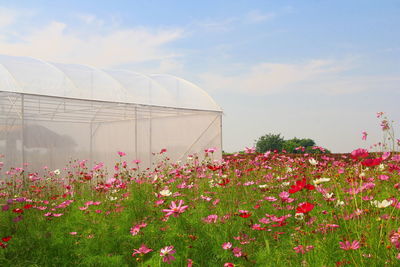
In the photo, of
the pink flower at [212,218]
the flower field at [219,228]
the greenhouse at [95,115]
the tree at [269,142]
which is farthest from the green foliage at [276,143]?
the pink flower at [212,218]

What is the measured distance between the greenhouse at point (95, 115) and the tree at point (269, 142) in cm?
528

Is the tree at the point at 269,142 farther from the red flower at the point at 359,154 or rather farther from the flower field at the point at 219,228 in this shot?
the red flower at the point at 359,154

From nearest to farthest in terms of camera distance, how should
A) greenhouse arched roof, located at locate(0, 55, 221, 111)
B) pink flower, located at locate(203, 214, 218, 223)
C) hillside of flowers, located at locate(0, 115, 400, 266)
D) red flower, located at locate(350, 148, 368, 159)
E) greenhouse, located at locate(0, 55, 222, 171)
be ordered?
1. red flower, located at locate(350, 148, 368, 159)
2. hillside of flowers, located at locate(0, 115, 400, 266)
3. pink flower, located at locate(203, 214, 218, 223)
4. greenhouse, located at locate(0, 55, 222, 171)
5. greenhouse arched roof, located at locate(0, 55, 221, 111)

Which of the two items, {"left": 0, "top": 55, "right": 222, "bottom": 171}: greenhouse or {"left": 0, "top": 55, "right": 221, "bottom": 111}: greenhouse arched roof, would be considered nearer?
{"left": 0, "top": 55, "right": 222, "bottom": 171}: greenhouse

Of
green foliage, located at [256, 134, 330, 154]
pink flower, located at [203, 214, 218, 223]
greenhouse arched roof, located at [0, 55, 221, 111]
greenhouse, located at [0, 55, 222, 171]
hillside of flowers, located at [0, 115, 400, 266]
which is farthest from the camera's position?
green foliage, located at [256, 134, 330, 154]

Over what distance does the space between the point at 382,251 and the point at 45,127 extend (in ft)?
32.5

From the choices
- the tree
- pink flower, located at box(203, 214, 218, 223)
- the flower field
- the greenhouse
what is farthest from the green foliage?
pink flower, located at box(203, 214, 218, 223)

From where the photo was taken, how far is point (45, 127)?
10977 millimetres

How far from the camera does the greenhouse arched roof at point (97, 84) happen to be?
10531 millimetres

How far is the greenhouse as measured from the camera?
10.2 m

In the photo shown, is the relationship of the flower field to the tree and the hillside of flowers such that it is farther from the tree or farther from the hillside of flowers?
the tree

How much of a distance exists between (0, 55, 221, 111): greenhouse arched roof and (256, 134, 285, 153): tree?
5.51 meters

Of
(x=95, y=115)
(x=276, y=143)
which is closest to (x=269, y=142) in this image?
(x=276, y=143)

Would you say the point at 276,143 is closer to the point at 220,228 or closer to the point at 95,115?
the point at 95,115
